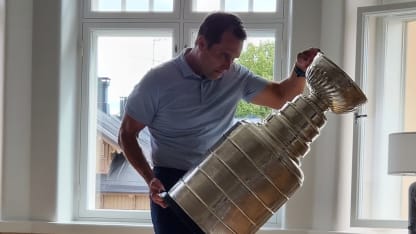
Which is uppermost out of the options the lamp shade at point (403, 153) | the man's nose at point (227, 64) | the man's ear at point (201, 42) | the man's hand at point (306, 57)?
the man's ear at point (201, 42)

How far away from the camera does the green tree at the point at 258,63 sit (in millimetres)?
2791

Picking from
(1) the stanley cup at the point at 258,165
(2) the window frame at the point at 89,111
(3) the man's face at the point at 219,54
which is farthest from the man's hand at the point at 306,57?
(2) the window frame at the point at 89,111

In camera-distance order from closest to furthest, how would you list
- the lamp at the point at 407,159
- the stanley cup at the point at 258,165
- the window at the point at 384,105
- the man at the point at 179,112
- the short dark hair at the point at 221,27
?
the stanley cup at the point at 258,165 → the short dark hair at the point at 221,27 → the man at the point at 179,112 → the lamp at the point at 407,159 → the window at the point at 384,105

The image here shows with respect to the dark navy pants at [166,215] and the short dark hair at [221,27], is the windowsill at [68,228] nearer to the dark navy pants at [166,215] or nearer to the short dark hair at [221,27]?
the dark navy pants at [166,215]

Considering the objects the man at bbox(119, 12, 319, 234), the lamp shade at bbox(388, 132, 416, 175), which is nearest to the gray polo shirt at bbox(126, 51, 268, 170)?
the man at bbox(119, 12, 319, 234)

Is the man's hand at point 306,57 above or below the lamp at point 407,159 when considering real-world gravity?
above

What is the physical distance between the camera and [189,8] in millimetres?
2861

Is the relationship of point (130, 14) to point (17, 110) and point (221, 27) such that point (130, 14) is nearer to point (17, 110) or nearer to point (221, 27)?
point (17, 110)

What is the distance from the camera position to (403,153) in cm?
212

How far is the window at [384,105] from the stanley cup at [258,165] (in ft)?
4.16

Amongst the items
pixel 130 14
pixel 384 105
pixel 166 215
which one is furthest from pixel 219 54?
pixel 130 14

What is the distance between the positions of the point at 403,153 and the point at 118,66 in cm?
138

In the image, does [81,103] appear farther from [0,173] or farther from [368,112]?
[368,112]

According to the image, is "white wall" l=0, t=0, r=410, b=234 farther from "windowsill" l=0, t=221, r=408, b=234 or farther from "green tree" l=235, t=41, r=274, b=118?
"green tree" l=235, t=41, r=274, b=118
